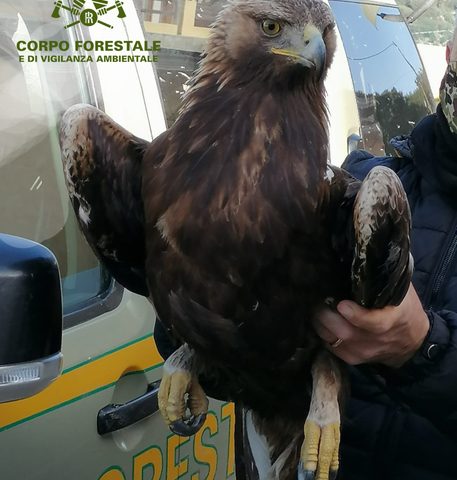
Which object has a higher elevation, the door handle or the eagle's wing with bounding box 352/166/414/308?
the eagle's wing with bounding box 352/166/414/308

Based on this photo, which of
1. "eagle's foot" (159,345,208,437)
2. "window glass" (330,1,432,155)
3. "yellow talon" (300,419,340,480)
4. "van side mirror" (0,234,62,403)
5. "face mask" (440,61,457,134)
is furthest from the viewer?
"window glass" (330,1,432,155)

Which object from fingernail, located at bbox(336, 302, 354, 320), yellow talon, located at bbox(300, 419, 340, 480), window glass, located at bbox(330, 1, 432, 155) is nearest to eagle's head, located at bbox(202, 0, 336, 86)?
fingernail, located at bbox(336, 302, 354, 320)

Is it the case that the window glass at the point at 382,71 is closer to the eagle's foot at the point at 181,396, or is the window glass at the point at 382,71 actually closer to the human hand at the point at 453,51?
the human hand at the point at 453,51

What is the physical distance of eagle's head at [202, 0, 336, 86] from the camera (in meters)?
2.00

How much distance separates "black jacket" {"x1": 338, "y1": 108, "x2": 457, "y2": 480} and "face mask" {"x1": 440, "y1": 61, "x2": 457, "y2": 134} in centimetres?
3

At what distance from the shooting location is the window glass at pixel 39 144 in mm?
2518

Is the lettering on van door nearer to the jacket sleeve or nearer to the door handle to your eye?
the door handle

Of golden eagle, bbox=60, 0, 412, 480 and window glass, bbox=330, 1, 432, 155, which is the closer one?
golden eagle, bbox=60, 0, 412, 480

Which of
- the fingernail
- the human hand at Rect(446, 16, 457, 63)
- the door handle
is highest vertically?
the human hand at Rect(446, 16, 457, 63)

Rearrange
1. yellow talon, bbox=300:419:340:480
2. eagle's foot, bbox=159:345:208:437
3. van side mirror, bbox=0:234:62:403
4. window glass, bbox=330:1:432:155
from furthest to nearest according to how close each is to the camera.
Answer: window glass, bbox=330:1:432:155
eagle's foot, bbox=159:345:208:437
yellow talon, bbox=300:419:340:480
van side mirror, bbox=0:234:62:403

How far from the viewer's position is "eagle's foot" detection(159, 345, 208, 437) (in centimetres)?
207

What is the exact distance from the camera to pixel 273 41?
2035 mm

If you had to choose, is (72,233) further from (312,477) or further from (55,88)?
(312,477)

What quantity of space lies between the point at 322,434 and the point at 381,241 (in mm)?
460
